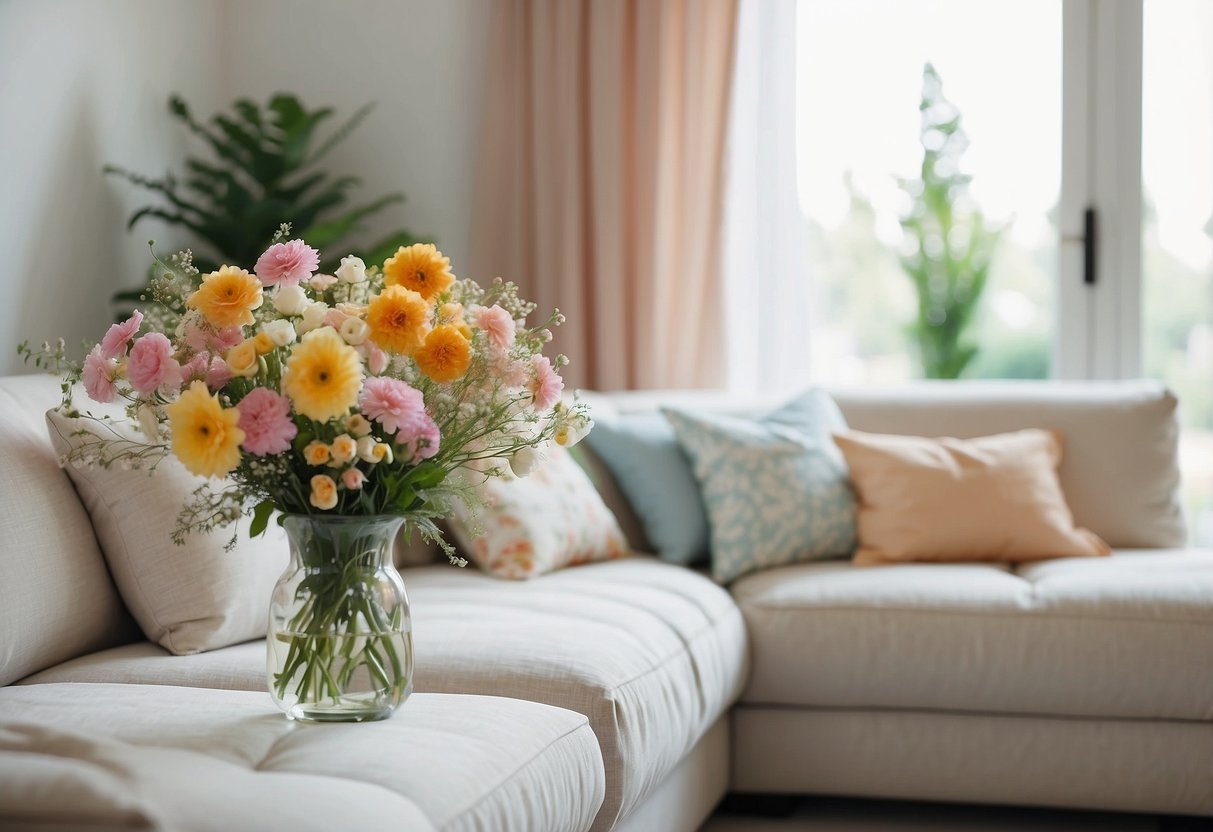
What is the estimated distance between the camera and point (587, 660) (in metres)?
1.86

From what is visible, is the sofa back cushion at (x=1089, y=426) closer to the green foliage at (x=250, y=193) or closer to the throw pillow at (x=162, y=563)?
the green foliage at (x=250, y=193)

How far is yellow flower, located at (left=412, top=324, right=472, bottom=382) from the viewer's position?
54.3 inches

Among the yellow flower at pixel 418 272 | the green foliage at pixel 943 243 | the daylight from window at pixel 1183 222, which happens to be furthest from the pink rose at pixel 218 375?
the daylight from window at pixel 1183 222

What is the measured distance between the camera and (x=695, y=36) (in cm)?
373

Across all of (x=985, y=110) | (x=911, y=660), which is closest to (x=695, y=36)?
(x=985, y=110)

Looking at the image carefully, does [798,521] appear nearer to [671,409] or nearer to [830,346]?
[671,409]

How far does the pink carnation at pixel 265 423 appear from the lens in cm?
128

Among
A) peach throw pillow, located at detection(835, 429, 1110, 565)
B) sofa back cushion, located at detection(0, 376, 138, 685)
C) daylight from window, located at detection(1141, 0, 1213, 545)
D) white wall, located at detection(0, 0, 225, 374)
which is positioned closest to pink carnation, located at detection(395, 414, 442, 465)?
sofa back cushion, located at detection(0, 376, 138, 685)

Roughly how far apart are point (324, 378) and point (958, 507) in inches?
73.9

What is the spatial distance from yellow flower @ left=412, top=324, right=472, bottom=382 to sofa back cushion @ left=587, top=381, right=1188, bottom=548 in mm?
1670

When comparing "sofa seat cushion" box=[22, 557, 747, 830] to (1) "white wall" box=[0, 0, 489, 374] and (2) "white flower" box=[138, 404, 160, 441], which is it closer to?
(2) "white flower" box=[138, 404, 160, 441]

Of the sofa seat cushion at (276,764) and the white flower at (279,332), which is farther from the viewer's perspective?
the white flower at (279,332)

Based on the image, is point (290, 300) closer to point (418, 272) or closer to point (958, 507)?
point (418, 272)

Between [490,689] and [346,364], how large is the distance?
0.70m
